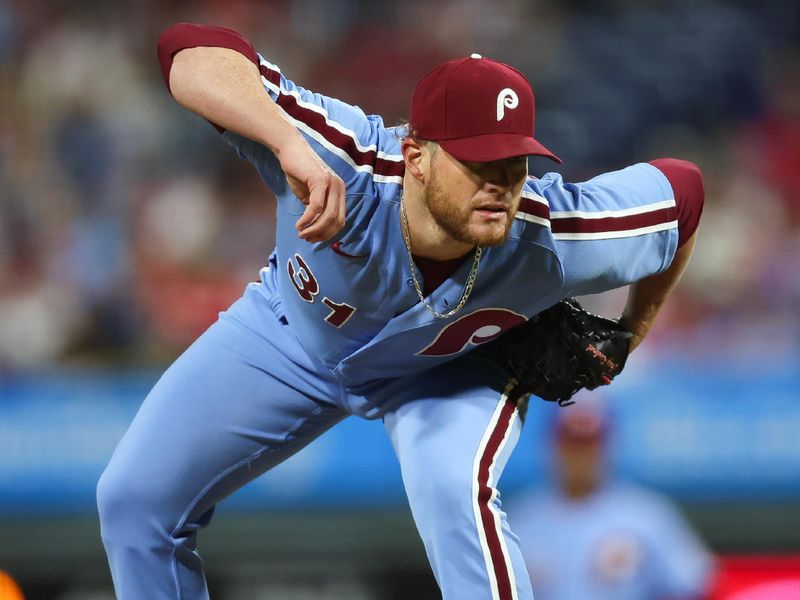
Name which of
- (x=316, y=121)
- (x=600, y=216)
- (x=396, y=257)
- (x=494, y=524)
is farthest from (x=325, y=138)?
(x=494, y=524)

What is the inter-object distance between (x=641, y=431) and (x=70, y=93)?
3.59 m

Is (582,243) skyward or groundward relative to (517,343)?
skyward

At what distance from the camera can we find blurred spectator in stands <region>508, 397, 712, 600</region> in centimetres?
438

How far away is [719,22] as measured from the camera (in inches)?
288

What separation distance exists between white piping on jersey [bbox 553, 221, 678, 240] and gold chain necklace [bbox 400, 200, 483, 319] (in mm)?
182

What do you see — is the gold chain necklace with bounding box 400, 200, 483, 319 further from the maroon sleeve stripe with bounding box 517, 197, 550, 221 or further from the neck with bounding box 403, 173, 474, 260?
the maroon sleeve stripe with bounding box 517, 197, 550, 221

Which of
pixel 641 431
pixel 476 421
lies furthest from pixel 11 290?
pixel 476 421

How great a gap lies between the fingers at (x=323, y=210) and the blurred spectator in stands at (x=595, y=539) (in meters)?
2.34

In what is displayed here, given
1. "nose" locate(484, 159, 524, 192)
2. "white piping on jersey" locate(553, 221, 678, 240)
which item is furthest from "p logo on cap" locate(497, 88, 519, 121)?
"white piping on jersey" locate(553, 221, 678, 240)

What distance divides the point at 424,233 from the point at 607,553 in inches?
86.7

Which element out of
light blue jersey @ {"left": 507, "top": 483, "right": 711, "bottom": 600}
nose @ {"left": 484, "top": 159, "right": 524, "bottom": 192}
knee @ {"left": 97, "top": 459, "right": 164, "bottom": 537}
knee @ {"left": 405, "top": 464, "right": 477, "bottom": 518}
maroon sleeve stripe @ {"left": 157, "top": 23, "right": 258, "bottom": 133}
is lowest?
light blue jersey @ {"left": 507, "top": 483, "right": 711, "bottom": 600}

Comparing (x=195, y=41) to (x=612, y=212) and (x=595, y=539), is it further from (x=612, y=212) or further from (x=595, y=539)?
(x=595, y=539)

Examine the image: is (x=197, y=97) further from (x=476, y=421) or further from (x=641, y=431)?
(x=641, y=431)

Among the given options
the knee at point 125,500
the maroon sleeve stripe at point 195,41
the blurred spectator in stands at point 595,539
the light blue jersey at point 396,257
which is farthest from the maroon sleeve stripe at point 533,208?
the blurred spectator in stands at point 595,539
